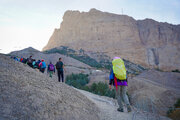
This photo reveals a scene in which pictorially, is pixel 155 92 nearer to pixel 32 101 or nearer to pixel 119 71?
pixel 119 71

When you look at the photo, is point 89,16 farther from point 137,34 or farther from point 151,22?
point 151,22

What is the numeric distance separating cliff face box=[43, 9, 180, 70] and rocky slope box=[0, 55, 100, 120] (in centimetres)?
5877

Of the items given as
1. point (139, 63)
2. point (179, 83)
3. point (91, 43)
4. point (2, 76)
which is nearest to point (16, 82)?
point (2, 76)

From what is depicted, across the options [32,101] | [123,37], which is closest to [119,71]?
[32,101]

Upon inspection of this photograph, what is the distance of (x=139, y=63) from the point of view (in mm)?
60906

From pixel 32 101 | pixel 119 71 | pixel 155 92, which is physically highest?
pixel 119 71

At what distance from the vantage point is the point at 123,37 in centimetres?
Result: 7019

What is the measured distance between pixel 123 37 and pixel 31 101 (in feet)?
227

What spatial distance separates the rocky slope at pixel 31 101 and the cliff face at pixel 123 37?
58768mm

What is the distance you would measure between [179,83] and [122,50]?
1742 inches

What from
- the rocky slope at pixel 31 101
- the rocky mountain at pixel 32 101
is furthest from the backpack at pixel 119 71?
the rocky slope at pixel 31 101

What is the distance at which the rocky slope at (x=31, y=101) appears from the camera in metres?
3.06

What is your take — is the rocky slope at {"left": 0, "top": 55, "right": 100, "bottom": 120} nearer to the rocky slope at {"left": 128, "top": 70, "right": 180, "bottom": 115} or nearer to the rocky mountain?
the rocky mountain

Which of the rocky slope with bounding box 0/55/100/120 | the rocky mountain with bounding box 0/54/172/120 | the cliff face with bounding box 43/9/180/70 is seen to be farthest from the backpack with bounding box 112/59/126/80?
the cliff face with bounding box 43/9/180/70
